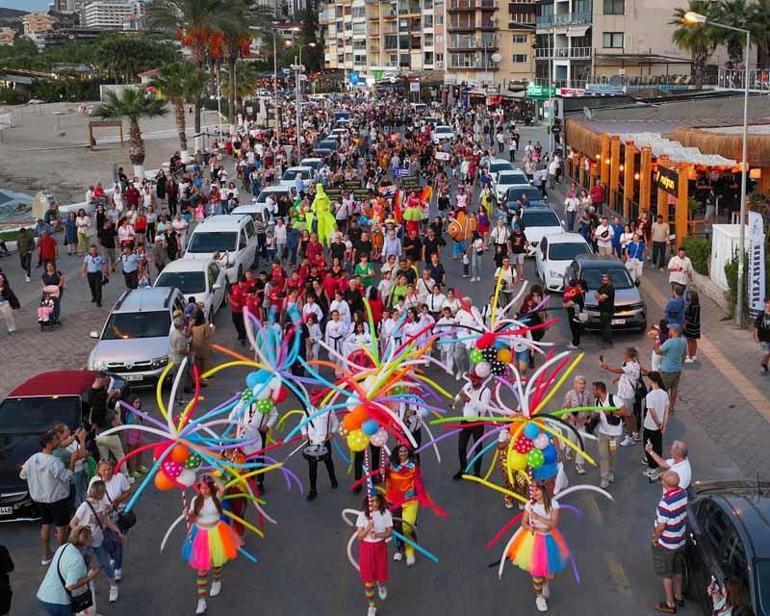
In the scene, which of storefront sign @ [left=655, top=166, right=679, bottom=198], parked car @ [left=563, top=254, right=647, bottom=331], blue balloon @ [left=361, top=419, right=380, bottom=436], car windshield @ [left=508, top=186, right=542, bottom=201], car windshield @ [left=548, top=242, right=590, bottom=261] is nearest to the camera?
blue balloon @ [left=361, top=419, right=380, bottom=436]

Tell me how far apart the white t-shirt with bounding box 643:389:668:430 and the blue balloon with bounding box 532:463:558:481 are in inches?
90.0

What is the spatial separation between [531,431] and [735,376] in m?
7.83

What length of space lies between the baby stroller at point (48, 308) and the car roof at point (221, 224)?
456 centimetres

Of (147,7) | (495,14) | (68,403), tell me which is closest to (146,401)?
(68,403)

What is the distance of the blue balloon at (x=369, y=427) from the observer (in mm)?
10055

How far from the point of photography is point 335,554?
35.0ft

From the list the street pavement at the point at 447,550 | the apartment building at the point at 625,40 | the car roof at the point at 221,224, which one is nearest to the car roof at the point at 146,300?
the street pavement at the point at 447,550

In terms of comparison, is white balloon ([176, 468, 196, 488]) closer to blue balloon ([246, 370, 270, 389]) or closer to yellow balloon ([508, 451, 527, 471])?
blue balloon ([246, 370, 270, 389])

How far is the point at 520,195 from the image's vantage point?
30.9 meters

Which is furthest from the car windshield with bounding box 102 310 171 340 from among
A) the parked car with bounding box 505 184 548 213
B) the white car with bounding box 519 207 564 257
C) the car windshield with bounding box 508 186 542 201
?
the car windshield with bounding box 508 186 542 201

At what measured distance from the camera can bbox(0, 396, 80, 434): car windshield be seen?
1252 centimetres

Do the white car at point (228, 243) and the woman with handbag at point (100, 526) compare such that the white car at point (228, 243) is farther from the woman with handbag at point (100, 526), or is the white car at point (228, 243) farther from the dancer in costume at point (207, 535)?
the dancer in costume at point (207, 535)

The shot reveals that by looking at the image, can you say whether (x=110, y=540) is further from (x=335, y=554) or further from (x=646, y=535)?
(x=646, y=535)

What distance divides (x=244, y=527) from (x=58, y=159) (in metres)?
56.8
